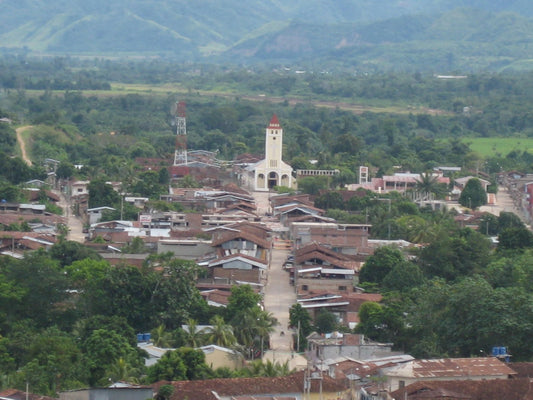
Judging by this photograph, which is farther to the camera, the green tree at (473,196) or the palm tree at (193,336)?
the green tree at (473,196)

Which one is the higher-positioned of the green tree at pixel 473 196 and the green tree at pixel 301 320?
the green tree at pixel 473 196

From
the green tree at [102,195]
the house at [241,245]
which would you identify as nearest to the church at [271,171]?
the green tree at [102,195]

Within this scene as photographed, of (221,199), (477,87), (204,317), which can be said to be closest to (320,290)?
(204,317)

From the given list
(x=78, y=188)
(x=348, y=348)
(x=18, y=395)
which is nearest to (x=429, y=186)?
(x=78, y=188)

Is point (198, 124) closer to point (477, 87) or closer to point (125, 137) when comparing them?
point (125, 137)

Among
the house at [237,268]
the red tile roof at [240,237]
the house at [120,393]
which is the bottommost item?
the house at [120,393]

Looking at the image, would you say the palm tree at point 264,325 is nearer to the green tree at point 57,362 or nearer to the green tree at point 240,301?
the green tree at point 240,301
